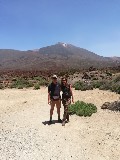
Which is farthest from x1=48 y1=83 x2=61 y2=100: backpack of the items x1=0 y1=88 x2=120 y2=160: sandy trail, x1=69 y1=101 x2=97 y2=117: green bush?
x1=69 y1=101 x2=97 y2=117: green bush

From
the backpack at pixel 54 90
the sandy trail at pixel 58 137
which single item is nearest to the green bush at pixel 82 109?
the sandy trail at pixel 58 137

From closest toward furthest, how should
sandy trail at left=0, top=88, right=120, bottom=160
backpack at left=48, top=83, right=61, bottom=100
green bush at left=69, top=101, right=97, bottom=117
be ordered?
sandy trail at left=0, top=88, right=120, bottom=160 < backpack at left=48, top=83, right=61, bottom=100 < green bush at left=69, top=101, right=97, bottom=117

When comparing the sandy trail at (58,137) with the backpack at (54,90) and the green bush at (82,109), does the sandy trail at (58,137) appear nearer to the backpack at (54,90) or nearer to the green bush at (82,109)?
the green bush at (82,109)

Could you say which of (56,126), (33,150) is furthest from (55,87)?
(33,150)

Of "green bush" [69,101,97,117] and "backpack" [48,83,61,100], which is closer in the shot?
"backpack" [48,83,61,100]

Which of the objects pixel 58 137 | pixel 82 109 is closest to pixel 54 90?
pixel 58 137

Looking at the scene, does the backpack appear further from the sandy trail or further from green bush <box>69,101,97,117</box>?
green bush <box>69,101,97,117</box>

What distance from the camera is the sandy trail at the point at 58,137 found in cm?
1007

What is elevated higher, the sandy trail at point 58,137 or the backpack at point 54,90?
the backpack at point 54,90

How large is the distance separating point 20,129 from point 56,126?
1417mm

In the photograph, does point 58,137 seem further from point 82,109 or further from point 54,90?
point 82,109

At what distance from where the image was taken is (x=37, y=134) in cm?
1232

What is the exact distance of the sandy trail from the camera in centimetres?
1007

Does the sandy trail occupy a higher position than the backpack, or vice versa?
the backpack
